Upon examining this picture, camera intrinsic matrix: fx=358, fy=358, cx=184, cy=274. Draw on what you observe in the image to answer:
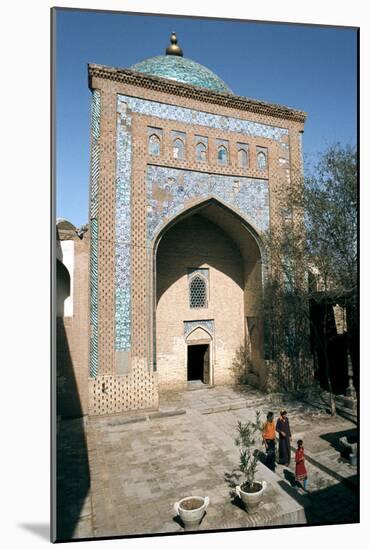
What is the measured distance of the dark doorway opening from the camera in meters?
10.1

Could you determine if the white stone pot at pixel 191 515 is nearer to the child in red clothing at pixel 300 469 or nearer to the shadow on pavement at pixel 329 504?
the shadow on pavement at pixel 329 504

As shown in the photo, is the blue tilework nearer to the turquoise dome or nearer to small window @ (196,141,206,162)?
small window @ (196,141,206,162)

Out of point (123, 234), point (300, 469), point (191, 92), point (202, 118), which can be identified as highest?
Result: point (191, 92)

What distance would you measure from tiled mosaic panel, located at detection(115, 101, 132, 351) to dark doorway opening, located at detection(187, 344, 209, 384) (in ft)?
10.5

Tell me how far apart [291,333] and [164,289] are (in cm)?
329

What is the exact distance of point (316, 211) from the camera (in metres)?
6.69

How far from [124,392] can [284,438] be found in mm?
3288

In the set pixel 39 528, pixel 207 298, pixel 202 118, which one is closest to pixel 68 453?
pixel 39 528

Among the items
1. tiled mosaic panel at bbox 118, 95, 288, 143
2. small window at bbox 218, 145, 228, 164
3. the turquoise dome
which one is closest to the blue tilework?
tiled mosaic panel at bbox 118, 95, 288, 143

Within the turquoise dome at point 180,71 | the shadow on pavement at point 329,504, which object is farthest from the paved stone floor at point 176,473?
the turquoise dome at point 180,71

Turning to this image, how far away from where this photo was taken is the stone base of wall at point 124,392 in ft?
22.8

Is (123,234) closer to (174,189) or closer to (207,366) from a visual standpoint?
(174,189)

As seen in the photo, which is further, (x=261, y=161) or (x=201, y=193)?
(x=261, y=161)

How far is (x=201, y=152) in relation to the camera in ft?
27.5
